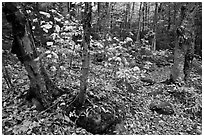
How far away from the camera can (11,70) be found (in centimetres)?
653

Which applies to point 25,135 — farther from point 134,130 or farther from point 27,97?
point 134,130

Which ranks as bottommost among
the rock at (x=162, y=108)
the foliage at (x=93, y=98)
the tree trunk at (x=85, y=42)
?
the rock at (x=162, y=108)

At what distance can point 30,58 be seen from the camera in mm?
4469

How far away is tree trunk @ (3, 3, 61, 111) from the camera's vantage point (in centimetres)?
422

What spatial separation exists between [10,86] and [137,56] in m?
8.33

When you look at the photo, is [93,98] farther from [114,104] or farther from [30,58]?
[30,58]

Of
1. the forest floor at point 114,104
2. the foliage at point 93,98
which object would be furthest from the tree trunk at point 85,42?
the forest floor at point 114,104

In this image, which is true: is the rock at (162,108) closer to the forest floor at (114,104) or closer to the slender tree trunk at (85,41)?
the forest floor at (114,104)

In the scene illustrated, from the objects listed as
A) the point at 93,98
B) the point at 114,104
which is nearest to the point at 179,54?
the point at 114,104

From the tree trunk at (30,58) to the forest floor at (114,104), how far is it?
0.28m

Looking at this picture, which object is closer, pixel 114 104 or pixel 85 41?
pixel 85 41

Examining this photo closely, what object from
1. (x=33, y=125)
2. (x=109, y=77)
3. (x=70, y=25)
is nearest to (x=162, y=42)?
(x=109, y=77)

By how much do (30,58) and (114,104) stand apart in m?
2.66

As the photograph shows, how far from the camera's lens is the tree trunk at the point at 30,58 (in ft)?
13.8
